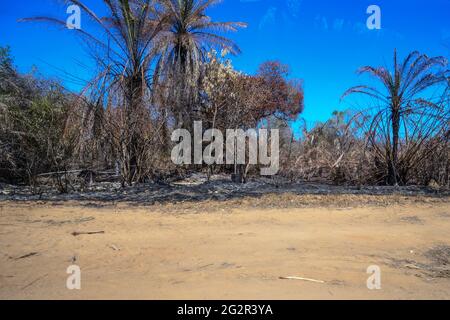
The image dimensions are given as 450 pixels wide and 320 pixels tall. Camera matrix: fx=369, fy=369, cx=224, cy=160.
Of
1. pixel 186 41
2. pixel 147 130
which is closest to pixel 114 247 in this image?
pixel 147 130

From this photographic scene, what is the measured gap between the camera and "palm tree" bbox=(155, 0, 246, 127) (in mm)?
14156

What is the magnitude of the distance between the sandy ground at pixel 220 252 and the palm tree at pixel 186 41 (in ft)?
25.4

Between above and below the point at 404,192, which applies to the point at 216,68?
above

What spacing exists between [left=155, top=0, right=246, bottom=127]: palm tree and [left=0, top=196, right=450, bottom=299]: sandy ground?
305 inches

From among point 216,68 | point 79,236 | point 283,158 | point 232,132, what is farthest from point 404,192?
point 216,68

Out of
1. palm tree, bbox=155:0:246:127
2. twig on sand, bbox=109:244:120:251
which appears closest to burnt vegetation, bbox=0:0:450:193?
palm tree, bbox=155:0:246:127

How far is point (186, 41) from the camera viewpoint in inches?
611

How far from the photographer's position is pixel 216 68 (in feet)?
55.0

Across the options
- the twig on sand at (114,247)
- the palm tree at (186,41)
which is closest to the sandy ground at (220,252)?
the twig on sand at (114,247)

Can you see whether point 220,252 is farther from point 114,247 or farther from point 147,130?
point 147,130

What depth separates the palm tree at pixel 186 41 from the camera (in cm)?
1416

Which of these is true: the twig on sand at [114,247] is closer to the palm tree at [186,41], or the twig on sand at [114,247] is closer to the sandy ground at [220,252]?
the sandy ground at [220,252]
